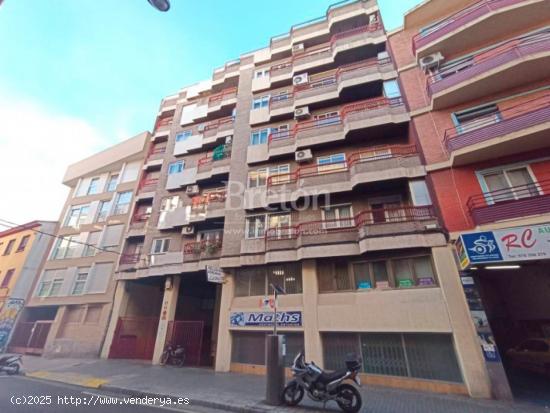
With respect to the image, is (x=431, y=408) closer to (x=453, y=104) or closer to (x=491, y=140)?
(x=491, y=140)

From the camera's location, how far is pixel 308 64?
16.7 meters

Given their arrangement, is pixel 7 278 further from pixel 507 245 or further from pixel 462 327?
pixel 507 245

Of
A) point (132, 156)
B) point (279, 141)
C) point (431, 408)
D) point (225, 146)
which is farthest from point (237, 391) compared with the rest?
point (132, 156)

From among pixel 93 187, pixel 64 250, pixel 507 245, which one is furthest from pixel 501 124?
pixel 93 187

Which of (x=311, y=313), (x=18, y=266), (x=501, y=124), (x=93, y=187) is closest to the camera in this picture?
(x=501, y=124)

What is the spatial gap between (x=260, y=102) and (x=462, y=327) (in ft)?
53.3

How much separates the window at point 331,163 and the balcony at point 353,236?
9.76 feet

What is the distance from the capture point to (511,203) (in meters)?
8.52

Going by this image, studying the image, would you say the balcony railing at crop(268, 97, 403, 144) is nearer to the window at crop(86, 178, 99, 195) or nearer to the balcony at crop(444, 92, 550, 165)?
the balcony at crop(444, 92, 550, 165)

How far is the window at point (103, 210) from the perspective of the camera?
21169 millimetres

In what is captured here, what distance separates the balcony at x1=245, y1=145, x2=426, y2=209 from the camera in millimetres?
11195

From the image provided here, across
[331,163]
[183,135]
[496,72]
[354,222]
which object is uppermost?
[183,135]

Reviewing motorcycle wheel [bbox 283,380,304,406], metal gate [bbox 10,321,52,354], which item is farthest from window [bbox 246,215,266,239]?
metal gate [bbox 10,321,52,354]

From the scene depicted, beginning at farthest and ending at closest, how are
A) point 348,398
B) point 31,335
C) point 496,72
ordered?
point 31,335
point 496,72
point 348,398
